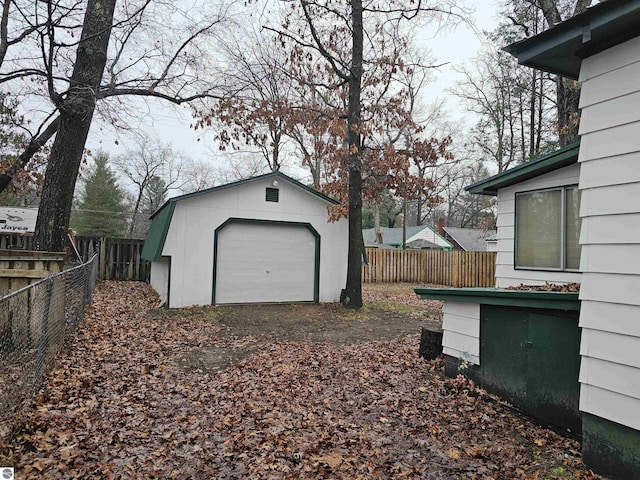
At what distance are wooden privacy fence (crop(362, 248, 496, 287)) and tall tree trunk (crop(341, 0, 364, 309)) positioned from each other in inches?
280

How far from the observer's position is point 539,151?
62.8ft

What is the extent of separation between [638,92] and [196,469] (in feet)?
14.9

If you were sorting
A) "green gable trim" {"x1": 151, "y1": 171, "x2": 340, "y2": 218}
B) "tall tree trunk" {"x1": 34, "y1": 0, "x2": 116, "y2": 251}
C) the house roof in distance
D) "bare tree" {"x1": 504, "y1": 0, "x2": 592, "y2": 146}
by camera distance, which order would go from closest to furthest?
"tall tree trunk" {"x1": 34, "y1": 0, "x2": 116, "y2": 251} < "green gable trim" {"x1": 151, "y1": 171, "x2": 340, "y2": 218} < "bare tree" {"x1": 504, "y1": 0, "x2": 592, "y2": 146} < the house roof in distance

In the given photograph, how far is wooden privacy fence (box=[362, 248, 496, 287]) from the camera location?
18.6 meters

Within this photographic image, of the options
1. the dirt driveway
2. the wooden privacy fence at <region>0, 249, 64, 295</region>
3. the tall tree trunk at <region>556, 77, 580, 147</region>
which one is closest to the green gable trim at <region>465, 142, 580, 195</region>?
the dirt driveway

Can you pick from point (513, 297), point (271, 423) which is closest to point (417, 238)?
point (513, 297)

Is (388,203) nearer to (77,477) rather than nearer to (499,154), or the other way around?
(499,154)

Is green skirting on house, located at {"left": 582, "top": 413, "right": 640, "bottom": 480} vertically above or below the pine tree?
below

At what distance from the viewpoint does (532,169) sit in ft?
21.5

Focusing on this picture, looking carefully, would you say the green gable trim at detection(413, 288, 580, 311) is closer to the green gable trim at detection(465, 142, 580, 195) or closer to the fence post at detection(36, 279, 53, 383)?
the green gable trim at detection(465, 142, 580, 195)

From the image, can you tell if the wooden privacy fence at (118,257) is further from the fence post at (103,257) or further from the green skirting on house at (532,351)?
the green skirting on house at (532,351)

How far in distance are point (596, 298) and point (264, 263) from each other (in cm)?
922

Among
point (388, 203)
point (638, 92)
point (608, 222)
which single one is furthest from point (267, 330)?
point (388, 203)

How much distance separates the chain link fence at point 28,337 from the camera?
11.3 ft
